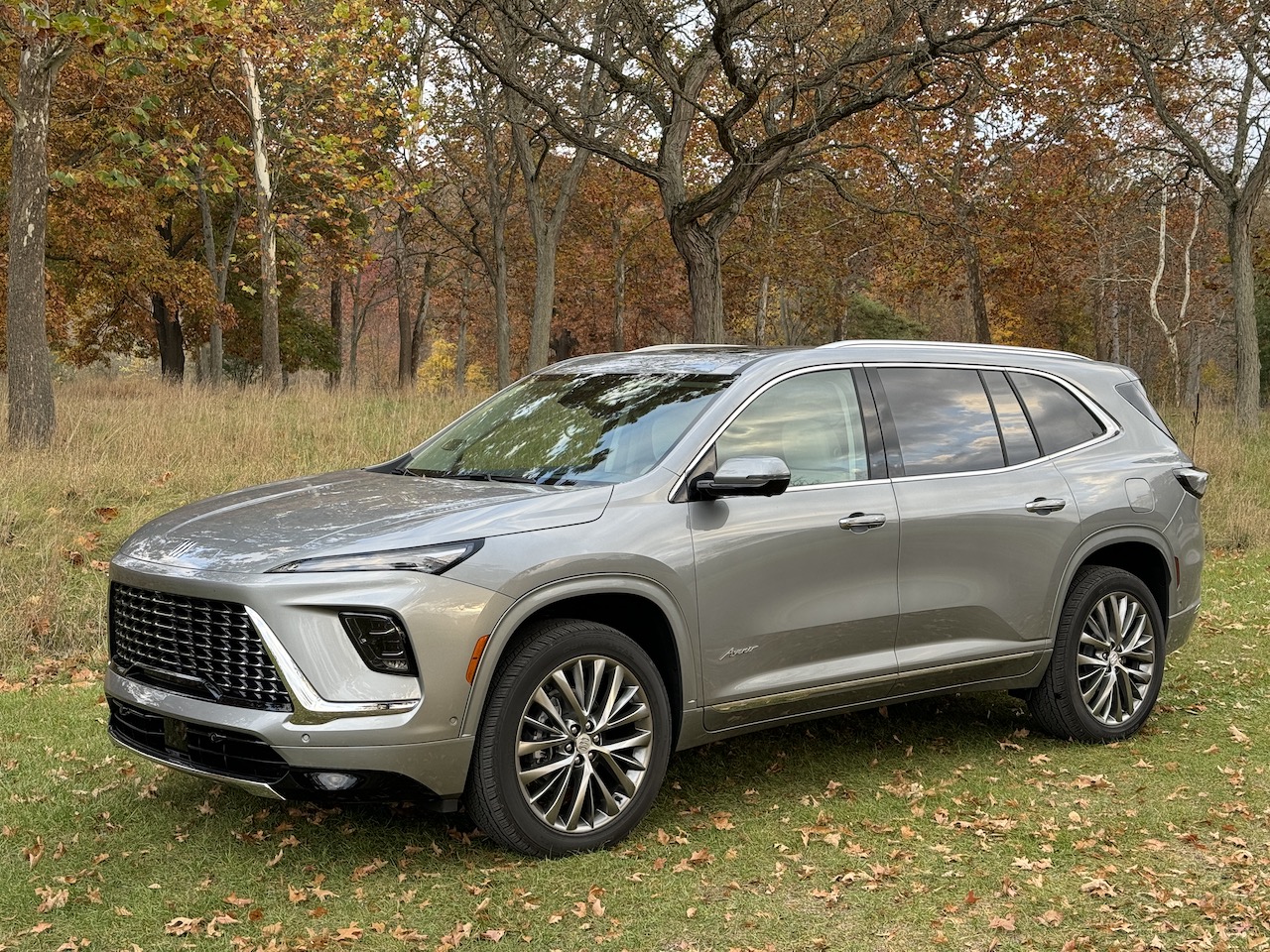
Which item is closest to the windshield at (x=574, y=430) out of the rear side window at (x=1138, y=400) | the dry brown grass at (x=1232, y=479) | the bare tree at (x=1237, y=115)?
the rear side window at (x=1138, y=400)

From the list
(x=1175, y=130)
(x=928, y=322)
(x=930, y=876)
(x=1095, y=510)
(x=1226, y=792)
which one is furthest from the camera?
(x=928, y=322)

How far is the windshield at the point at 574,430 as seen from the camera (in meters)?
5.09

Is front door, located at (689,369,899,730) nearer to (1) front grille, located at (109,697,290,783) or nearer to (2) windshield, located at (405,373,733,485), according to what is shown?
(2) windshield, located at (405,373,733,485)

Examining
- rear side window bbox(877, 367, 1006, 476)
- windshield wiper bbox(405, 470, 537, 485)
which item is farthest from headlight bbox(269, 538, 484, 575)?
rear side window bbox(877, 367, 1006, 476)

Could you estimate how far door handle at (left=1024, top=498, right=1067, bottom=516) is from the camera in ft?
19.7

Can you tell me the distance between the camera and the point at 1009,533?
5.88 meters

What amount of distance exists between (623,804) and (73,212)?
2516cm

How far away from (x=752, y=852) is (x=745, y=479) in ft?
4.66

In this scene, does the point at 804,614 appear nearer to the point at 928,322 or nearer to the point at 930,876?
the point at 930,876

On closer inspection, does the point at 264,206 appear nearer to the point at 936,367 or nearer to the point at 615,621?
the point at 936,367

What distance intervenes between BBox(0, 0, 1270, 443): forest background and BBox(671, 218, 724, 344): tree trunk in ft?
0.10

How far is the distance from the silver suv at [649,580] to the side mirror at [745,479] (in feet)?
0.04

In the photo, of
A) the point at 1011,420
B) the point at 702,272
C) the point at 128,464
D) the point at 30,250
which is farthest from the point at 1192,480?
the point at 30,250

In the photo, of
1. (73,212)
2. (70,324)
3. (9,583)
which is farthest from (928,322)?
(9,583)
